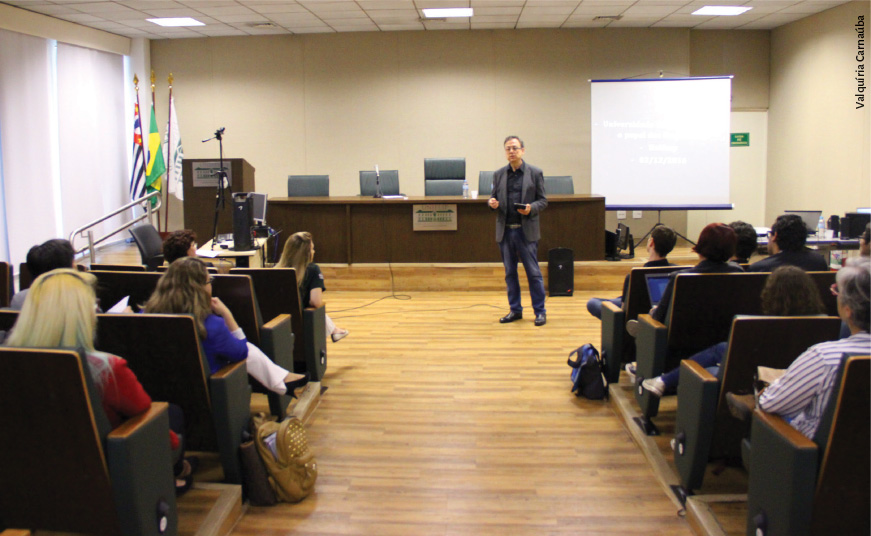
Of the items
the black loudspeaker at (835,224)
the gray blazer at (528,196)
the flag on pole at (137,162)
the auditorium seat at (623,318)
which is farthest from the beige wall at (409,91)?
the auditorium seat at (623,318)

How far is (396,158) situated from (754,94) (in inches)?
212

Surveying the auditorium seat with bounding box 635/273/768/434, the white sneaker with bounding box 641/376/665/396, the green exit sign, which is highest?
the green exit sign

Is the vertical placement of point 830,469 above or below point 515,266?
below

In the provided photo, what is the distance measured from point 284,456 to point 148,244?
350cm

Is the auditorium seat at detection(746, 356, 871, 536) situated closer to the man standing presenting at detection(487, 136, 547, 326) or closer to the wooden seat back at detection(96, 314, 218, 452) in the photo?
the wooden seat back at detection(96, 314, 218, 452)

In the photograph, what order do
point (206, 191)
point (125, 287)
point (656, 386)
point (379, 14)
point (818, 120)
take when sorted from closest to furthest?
1. point (656, 386)
2. point (125, 287)
3. point (206, 191)
4. point (379, 14)
5. point (818, 120)

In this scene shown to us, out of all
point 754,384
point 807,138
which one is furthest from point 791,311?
point 807,138

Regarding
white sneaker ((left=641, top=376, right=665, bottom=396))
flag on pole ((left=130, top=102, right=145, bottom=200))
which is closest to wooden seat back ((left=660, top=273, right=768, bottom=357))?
white sneaker ((left=641, top=376, right=665, bottom=396))

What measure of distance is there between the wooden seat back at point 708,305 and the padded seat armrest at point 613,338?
0.68 metres

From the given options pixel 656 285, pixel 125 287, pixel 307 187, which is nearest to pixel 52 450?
pixel 125 287

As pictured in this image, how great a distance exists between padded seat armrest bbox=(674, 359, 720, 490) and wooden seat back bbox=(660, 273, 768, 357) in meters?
0.37

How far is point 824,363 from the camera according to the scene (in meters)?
1.96

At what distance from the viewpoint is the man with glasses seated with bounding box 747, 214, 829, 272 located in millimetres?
3432

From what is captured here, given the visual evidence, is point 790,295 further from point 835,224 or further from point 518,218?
point 835,224
